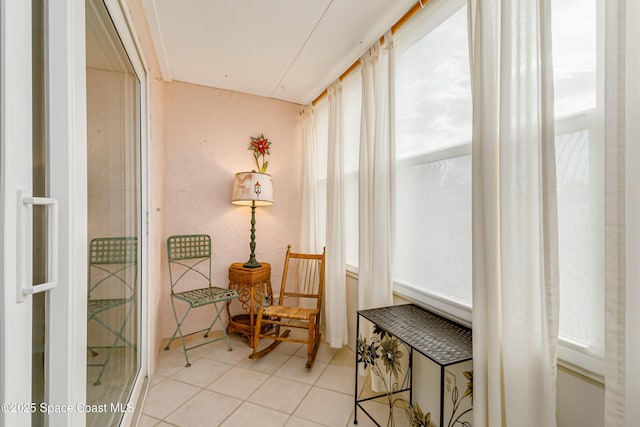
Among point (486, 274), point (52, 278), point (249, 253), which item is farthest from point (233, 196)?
point (486, 274)

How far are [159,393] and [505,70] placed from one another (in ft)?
8.77

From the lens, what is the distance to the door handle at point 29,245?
60cm

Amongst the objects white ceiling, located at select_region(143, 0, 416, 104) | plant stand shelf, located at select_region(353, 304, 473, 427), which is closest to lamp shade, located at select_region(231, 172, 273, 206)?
white ceiling, located at select_region(143, 0, 416, 104)

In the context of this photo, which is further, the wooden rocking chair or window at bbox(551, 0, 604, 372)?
the wooden rocking chair

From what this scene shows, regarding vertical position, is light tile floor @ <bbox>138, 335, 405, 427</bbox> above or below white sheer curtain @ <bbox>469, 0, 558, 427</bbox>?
below

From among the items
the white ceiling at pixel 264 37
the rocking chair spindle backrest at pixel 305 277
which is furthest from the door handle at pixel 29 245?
the rocking chair spindle backrest at pixel 305 277

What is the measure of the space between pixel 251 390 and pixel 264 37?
101 inches

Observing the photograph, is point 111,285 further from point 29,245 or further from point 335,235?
point 335,235

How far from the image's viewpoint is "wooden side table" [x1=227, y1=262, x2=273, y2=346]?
2.66 m

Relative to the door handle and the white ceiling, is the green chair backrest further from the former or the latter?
the door handle

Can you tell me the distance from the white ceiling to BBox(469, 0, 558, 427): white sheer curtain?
93 cm

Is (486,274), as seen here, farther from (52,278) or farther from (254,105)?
(254,105)

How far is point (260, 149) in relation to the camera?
10.3 ft

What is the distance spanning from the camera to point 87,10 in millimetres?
1002
